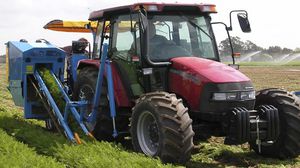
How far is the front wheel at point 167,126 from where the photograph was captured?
5078 mm

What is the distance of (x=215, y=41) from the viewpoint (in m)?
6.57

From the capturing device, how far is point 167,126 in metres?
5.13

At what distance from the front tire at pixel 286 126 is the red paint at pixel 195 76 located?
66 cm

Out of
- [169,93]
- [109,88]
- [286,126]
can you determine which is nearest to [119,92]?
[109,88]

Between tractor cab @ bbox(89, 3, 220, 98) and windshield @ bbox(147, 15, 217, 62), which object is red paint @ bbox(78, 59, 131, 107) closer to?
tractor cab @ bbox(89, 3, 220, 98)

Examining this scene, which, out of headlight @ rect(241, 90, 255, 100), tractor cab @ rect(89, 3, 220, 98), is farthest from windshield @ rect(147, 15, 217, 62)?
headlight @ rect(241, 90, 255, 100)

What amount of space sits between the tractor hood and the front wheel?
0.54 metres

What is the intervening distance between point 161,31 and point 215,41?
886 millimetres

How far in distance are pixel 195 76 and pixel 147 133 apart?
96 centimetres

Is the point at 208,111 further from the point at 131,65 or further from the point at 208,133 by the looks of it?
the point at 131,65

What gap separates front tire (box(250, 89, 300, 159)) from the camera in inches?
232

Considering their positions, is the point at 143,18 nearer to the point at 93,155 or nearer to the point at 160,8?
the point at 160,8

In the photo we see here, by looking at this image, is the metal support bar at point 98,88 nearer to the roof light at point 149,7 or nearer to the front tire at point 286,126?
the roof light at point 149,7

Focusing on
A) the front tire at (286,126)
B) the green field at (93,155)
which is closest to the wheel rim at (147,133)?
the green field at (93,155)
